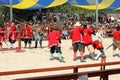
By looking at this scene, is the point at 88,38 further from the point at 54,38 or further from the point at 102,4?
the point at 102,4

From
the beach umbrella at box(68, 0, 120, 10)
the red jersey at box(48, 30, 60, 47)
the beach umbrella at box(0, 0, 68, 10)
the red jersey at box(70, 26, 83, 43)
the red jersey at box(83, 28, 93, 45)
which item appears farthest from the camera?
the beach umbrella at box(68, 0, 120, 10)

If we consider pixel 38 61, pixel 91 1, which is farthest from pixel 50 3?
pixel 38 61

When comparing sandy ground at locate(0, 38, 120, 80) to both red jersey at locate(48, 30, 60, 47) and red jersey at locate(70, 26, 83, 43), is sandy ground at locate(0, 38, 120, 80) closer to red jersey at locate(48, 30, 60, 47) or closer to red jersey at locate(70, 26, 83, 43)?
red jersey at locate(48, 30, 60, 47)

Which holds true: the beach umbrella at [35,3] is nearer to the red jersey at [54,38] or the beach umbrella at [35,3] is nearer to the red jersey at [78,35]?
the red jersey at [78,35]

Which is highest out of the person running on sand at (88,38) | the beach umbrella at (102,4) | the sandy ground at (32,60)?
the beach umbrella at (102,4)

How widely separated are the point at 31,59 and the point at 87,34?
7.28ft

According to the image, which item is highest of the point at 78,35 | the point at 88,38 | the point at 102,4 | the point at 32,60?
the point at 102,4

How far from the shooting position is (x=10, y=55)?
51.2 feet

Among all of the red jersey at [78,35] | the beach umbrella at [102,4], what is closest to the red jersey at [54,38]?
the red jersey at [78,35]

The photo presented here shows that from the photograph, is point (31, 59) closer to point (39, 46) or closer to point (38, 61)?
point (38, 61)

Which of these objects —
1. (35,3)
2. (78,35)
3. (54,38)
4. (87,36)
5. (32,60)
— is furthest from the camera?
(35,3)

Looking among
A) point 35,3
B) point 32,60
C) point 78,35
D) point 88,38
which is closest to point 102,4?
point 35,3

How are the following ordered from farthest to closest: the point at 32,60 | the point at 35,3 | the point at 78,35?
the point at 35,3 < the point at 32,60 < the point at 78,35

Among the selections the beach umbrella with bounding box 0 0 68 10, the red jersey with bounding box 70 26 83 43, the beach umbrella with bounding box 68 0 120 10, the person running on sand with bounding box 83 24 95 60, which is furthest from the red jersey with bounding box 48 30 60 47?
the beach umbrella with bounding box 68 0 120 10
